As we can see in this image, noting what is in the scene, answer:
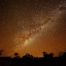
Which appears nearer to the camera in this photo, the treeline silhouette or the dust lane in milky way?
the treeline silhouette

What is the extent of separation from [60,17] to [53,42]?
0.62 metres

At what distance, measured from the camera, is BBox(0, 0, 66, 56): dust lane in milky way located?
14.2 feet

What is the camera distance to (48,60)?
303 cm

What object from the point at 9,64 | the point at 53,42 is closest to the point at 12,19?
the point at 53,42

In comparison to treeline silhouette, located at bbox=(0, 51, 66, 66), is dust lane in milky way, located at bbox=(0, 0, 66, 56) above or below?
above

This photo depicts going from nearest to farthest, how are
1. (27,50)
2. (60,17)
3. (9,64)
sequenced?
(9,64) < (27,50) < (60,17)

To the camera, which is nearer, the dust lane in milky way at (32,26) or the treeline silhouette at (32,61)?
the treeline silhouette at (32,61)

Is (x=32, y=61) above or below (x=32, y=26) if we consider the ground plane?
below

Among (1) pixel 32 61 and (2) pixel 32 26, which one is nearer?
(1) pixel 32 61

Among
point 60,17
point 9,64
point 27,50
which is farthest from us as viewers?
point 60,17

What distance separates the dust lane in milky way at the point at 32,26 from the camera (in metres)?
4.33

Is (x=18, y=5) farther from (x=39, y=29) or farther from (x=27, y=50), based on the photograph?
(x=27, y=50)

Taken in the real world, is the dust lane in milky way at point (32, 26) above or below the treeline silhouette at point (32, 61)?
above

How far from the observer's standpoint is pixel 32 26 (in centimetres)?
450
